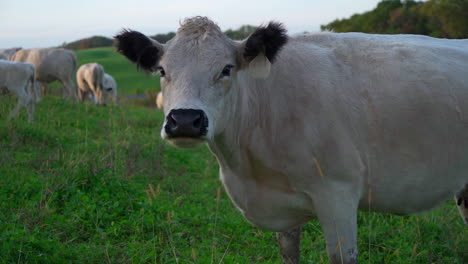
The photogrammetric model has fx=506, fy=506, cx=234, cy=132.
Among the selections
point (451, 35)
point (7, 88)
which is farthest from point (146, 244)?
point (451, 35)

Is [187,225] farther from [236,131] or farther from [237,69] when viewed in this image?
[237,69]

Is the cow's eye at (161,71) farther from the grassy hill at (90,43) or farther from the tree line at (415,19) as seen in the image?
the grassy hill at (90,43)

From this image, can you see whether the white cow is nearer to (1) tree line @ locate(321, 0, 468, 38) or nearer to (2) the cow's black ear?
(1) tree line @ locate(321, 0, 468, 38)

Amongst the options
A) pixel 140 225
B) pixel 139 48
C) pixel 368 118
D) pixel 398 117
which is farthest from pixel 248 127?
pixel 140 225

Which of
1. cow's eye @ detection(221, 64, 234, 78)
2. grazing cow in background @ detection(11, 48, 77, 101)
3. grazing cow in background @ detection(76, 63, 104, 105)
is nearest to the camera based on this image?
cow's eye @ detection(221, 64, 234, 78)

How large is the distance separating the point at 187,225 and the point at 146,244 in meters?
0.99

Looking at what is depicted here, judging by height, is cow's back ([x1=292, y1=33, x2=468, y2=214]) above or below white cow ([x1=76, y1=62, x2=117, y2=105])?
above

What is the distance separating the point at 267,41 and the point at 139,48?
1.00m

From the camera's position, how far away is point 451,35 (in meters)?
24.2

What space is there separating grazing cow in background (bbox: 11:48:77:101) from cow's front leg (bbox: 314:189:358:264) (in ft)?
53.1

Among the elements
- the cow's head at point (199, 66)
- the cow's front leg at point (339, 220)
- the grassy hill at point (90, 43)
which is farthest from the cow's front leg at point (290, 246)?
the grassy hill at point (90, 43)

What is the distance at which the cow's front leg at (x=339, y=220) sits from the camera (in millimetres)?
3787

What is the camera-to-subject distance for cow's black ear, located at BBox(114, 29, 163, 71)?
391 centimetres

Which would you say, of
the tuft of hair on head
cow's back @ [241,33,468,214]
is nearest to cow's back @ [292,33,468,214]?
cow's back @ [241,33,468,214]
